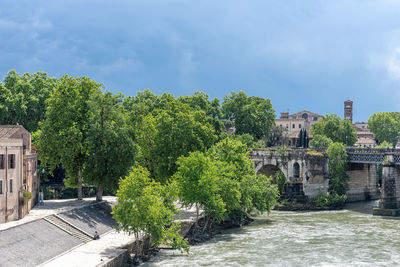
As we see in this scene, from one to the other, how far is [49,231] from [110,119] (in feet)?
60.3

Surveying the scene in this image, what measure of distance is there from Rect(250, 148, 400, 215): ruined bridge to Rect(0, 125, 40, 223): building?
152ft

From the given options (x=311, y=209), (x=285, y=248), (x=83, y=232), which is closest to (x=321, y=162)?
(x=311, y=209)

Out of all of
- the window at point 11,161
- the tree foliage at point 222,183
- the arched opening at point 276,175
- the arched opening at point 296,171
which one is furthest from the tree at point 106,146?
the arched opening at point 296,171

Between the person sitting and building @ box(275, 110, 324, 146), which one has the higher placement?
building @ box(275, 110, 324, 146)

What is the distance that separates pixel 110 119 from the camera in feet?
201

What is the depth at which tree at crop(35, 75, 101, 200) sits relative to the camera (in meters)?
58.9

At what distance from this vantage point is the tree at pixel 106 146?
58.8 metres

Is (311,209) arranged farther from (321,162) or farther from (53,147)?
(53,147)

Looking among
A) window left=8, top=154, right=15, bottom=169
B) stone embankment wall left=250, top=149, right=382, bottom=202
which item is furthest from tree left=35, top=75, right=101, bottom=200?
stone embankment wall left=250, top=149, right=382, bottom=202

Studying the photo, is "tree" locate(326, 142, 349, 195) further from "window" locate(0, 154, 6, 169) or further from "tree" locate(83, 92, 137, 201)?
"window" locate(0, 154, 6, 169)

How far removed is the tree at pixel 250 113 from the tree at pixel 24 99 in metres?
45.2

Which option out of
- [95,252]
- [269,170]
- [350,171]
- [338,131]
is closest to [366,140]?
[338,131]

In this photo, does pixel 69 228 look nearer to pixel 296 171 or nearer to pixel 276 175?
pixel 276 175

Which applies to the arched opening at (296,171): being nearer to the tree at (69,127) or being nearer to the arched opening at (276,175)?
the arched opening at (276,175)
